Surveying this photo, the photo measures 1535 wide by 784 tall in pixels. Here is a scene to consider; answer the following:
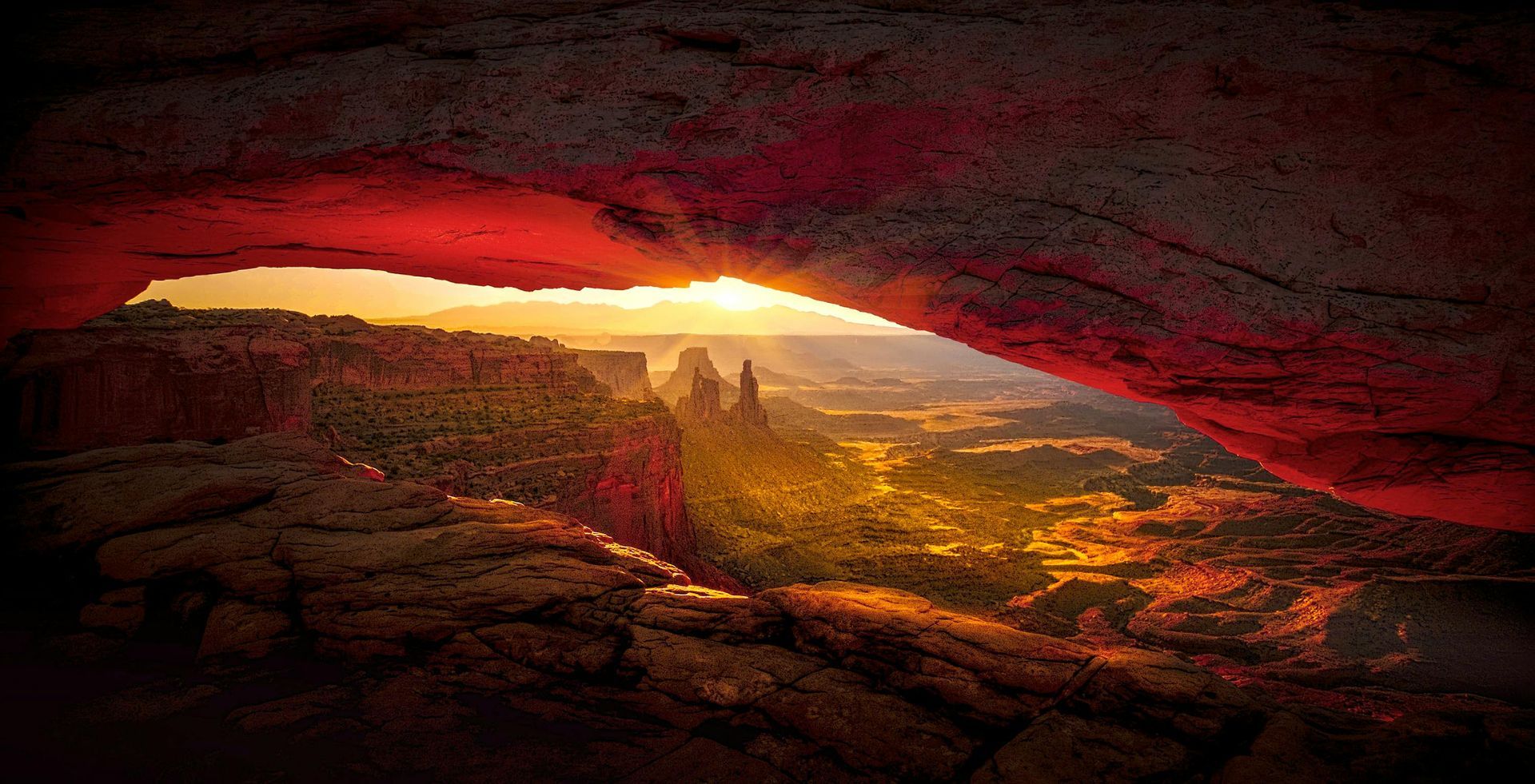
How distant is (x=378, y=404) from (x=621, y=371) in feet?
98.6

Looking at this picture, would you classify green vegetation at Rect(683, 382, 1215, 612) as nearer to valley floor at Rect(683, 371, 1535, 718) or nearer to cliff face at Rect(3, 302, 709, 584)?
valley floor at Rect(683, 371, 1535, 718)

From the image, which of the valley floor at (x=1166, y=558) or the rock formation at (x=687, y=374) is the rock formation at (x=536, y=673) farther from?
the rock formation at (x=687, y=374)

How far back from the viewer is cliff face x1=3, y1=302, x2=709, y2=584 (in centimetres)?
1145

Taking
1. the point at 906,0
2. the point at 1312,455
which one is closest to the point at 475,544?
the point at 906,0

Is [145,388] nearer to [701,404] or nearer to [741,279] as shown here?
[741,279]

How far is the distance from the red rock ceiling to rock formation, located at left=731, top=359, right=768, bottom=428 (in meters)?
40.0

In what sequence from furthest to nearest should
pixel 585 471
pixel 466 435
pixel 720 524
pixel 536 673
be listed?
pixel 720 524 → pixel 585 471 → pixel 466 435 → pixel 536 673

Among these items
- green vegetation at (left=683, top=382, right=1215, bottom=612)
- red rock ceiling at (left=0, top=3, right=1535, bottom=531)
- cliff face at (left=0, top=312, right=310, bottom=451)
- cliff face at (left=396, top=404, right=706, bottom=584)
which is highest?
red rock ceiling at (left=0, top=3, right=1535, bottom=531)

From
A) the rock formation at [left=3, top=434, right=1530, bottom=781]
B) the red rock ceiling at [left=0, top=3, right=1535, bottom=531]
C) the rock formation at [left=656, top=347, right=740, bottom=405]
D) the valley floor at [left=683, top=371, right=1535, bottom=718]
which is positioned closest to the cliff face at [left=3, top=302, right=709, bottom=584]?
the rock formation at [left=3, top=434, right=1530, bottom=781]

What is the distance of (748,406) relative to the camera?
1897 inches

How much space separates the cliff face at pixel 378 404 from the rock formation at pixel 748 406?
1739 cm

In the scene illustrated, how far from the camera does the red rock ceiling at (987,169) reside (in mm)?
4895

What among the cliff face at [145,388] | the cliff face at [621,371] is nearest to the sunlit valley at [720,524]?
the cliff face at [145,388]

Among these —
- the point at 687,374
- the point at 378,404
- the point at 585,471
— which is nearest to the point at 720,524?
the point at 585,471
